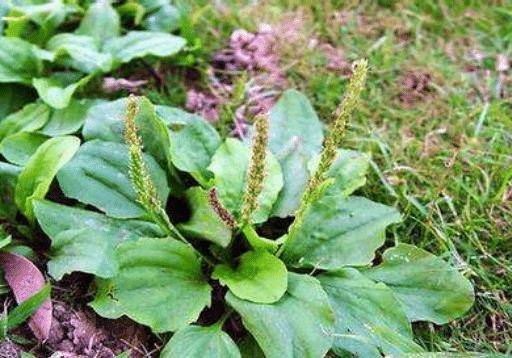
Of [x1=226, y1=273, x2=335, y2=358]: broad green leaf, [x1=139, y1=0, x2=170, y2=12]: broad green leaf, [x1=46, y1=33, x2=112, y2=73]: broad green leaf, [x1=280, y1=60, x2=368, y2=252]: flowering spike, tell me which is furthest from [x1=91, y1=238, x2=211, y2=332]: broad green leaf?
[x1=139, y1=0, x2=170, y2=12]: broad green leaf

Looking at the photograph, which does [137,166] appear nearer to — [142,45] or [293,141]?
[293,141]

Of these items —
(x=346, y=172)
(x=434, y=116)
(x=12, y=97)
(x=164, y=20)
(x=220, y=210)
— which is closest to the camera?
(x=220, y=210)

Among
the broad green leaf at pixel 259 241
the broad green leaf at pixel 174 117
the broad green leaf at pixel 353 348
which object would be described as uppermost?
the broad green leaf at pixel 174 117

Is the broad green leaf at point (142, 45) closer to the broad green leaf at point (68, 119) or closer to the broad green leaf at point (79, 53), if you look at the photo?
the broad green leaf at point (79, 53)

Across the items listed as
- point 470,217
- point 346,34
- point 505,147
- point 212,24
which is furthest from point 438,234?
point 212,24

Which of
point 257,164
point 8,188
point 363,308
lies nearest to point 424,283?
point 363,308

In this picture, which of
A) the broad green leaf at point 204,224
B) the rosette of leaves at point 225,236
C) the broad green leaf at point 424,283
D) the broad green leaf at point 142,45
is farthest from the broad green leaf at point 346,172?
the broad green leaf at point 142,45
